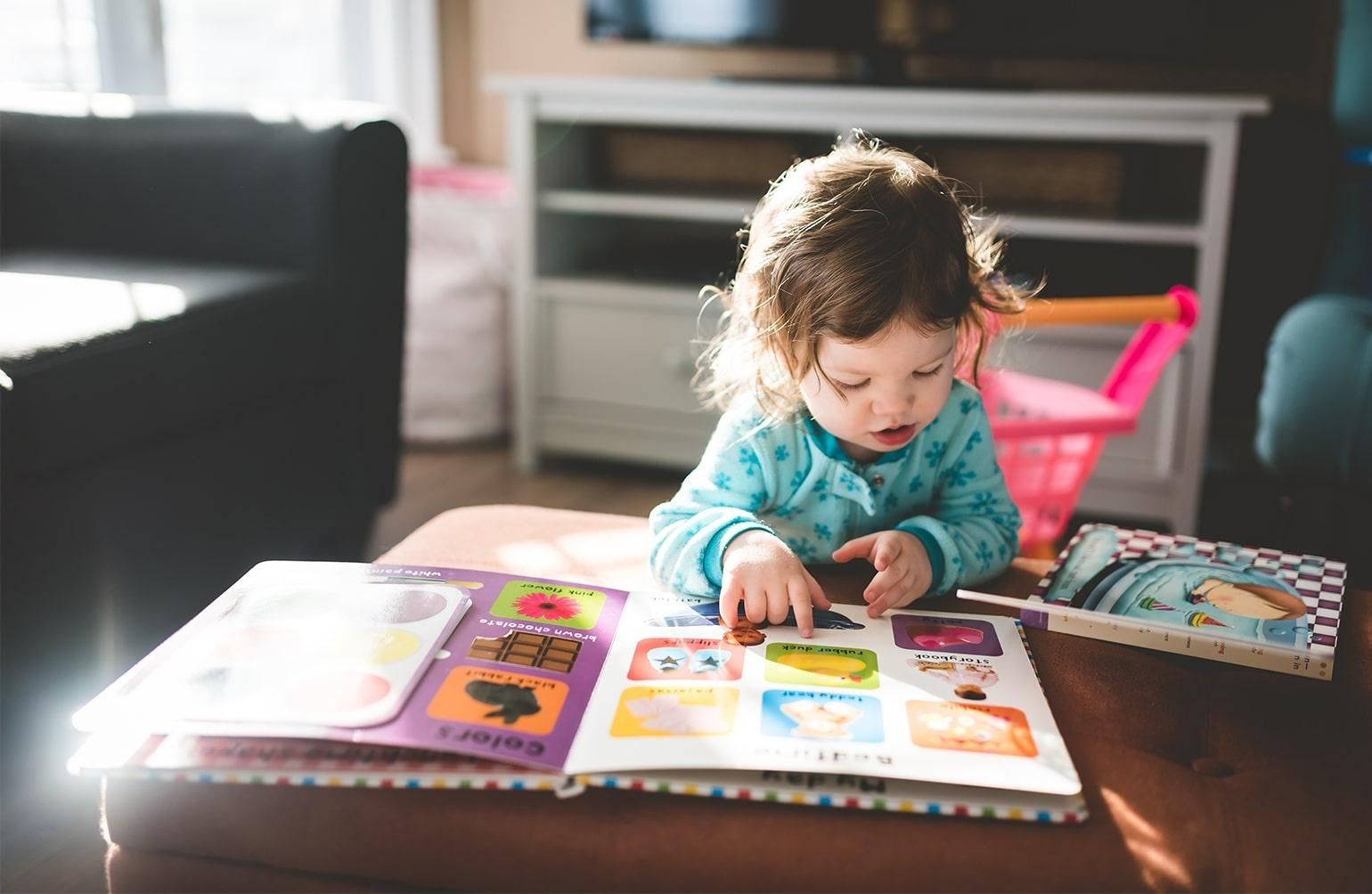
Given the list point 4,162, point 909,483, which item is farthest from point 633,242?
point 909,483

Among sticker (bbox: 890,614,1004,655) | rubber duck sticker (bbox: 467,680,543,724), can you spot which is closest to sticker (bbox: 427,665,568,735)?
rubber duck sticker (bbox: 467,680,543,724)

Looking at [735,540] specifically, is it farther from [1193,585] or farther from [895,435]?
[1193,585]

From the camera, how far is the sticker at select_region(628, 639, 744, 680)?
0.62m

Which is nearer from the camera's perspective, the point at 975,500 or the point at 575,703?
the point at 575,703

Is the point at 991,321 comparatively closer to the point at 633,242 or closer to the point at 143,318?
the point at 143,318

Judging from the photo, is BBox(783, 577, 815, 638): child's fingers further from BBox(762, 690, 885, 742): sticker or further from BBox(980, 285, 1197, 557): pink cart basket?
BBox(980, 285, 1197, 557): pink cart basket

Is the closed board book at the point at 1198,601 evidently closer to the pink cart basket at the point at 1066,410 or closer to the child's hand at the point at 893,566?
the child's hand at the point at 893,566

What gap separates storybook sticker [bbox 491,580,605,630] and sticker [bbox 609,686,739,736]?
0.08 meters

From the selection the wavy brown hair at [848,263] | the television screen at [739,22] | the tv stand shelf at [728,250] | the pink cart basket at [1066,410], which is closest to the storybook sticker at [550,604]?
the wavy brown hair at [848,263]

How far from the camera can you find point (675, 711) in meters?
0.58

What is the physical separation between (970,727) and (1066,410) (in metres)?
0.92

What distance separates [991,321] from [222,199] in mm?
1073

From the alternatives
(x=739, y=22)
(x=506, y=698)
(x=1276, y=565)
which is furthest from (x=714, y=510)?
(x=739, y=22)

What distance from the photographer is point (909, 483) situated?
2.88 feet
